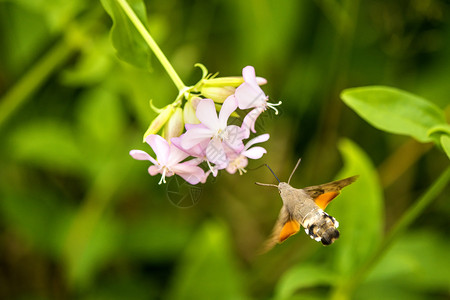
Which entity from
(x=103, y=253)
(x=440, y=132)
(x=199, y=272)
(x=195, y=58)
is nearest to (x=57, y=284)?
(x=103, y=253)

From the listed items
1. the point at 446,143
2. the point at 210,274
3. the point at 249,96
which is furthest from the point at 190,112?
the point at 210,274

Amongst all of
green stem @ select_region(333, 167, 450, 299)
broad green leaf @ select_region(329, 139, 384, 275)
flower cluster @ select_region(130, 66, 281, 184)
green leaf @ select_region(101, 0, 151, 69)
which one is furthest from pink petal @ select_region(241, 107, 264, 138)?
broad green leaf @ select_region(329, 139, 384, 275)

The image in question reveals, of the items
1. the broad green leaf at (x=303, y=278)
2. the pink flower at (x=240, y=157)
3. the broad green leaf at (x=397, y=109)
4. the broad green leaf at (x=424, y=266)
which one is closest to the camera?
the pink flower at (x=240, y=157)

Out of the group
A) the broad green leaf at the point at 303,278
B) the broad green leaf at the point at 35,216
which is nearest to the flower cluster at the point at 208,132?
the broad green leaf at the point at 303,278

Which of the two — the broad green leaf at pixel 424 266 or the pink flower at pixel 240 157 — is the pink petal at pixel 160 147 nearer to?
the pink flower at pixel 240 157

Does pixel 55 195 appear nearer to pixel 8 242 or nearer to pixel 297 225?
pixel 8 242

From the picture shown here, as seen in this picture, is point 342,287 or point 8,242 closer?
point 342,287
